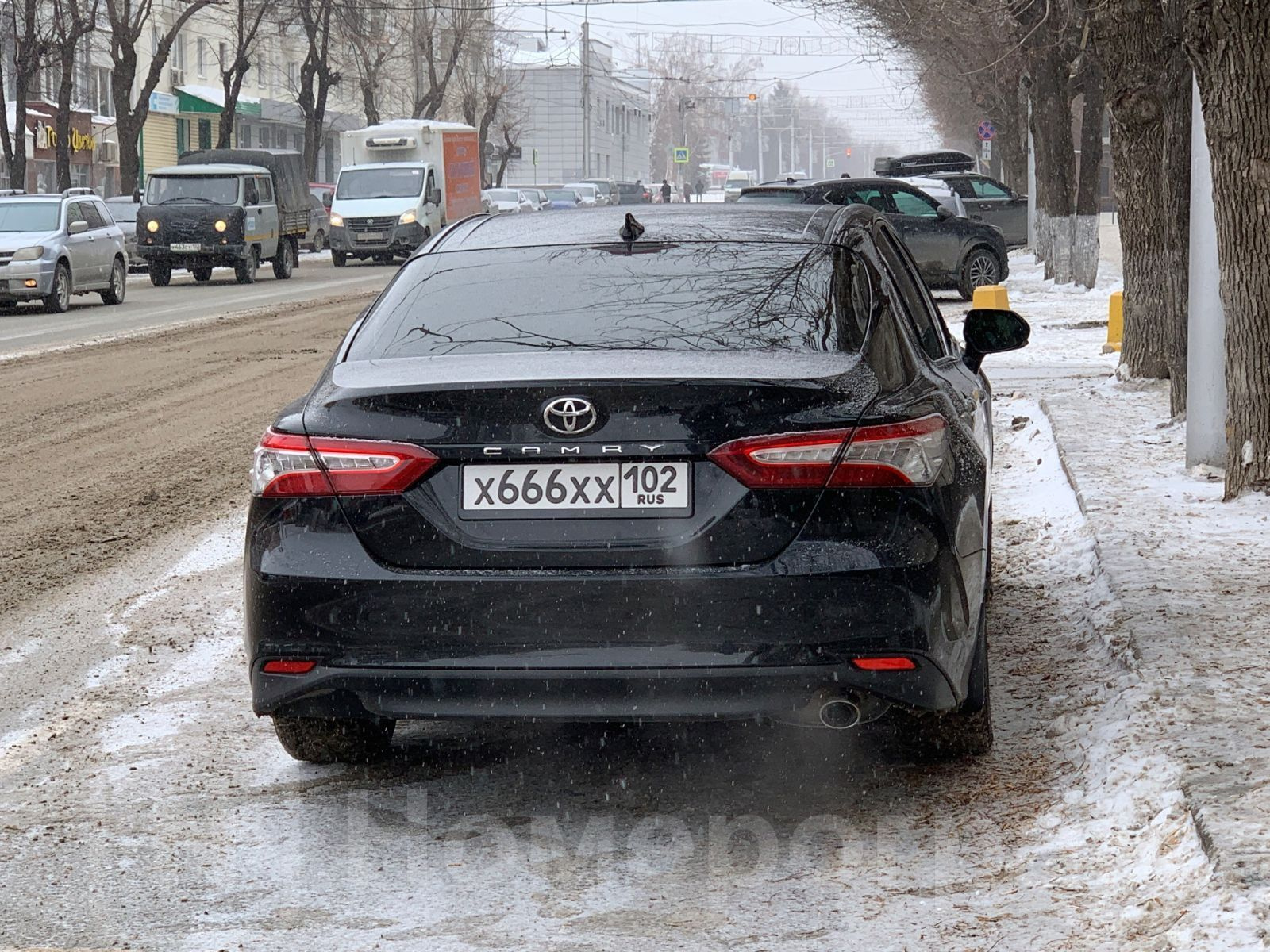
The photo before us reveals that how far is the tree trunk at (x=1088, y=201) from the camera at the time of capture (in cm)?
2431

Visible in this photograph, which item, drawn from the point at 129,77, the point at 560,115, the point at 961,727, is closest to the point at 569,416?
the point at 961,727

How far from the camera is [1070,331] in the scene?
1833 cm

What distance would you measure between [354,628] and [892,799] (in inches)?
52.5

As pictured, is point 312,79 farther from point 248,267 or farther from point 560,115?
point 560,115

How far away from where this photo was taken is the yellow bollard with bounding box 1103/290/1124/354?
15000 mm

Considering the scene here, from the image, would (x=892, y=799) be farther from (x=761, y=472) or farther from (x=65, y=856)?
(x=65, y=856)

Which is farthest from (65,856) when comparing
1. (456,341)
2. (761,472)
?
(761,472)

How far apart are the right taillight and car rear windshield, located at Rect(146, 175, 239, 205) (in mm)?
29531

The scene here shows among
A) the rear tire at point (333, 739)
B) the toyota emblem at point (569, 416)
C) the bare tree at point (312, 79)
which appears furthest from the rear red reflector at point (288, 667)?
the bare tree at point (312, 79)

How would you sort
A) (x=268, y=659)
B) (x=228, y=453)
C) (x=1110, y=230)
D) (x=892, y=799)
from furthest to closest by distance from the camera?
(x=1110, y=230), (x=228, y=453), (x=892, y=799), (x=268, y=659)

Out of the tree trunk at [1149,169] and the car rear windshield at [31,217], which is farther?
the car rear windshield at [31,217]

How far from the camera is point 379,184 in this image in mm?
40812

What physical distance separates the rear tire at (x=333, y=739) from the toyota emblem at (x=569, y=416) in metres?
1.06

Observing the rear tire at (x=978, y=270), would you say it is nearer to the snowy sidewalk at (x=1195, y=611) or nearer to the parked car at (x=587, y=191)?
the snowy sidewalk at (x=1195, y=611)
